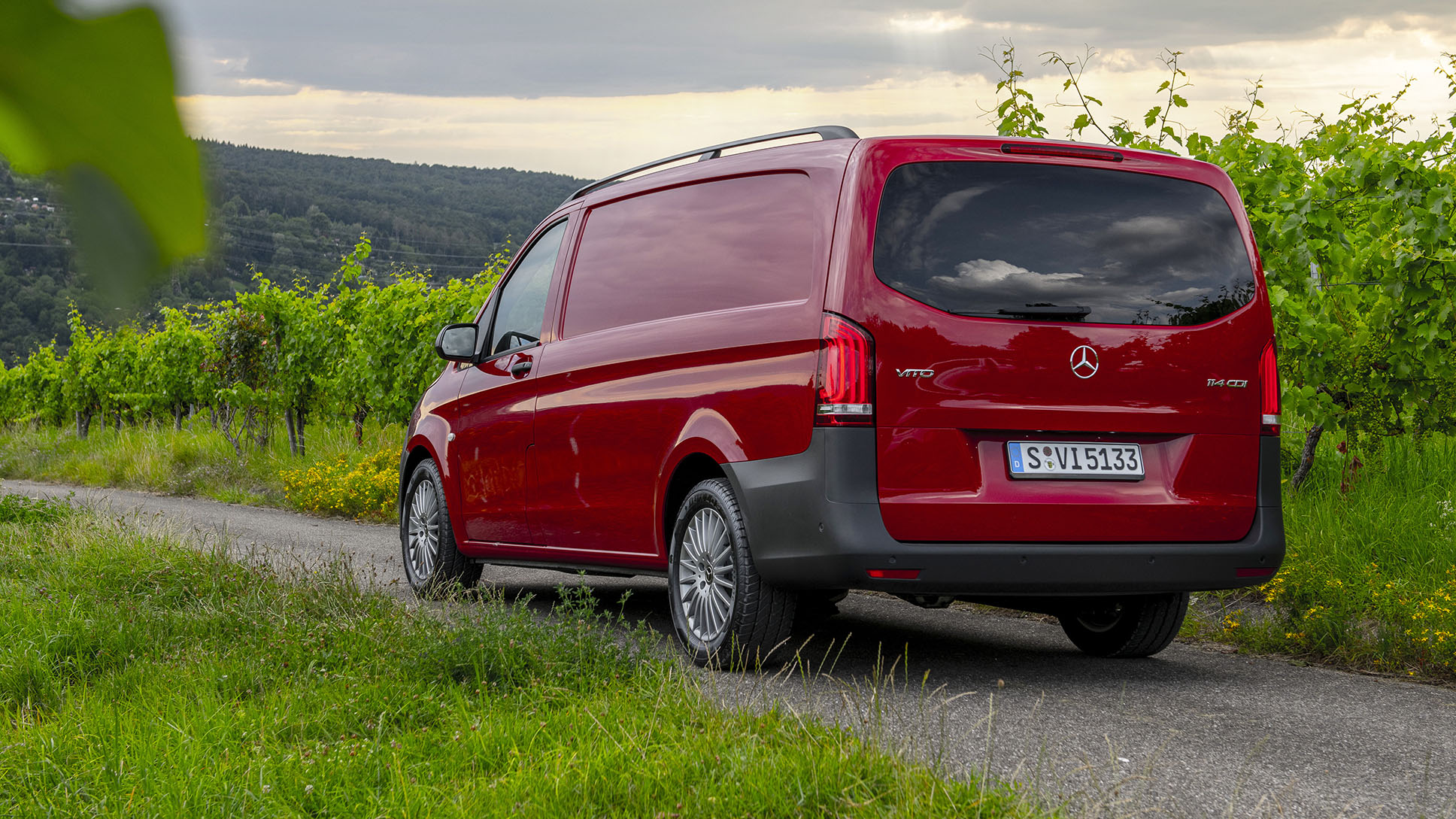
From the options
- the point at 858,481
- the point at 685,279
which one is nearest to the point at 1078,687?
the point at 858,481

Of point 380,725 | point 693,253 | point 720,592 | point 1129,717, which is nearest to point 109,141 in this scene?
point 380,725

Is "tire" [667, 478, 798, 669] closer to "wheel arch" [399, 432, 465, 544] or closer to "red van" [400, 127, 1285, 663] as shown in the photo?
"red van" [400, 127, 1285, 663]

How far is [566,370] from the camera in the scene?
5.62 meters

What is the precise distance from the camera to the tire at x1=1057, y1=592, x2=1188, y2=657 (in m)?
5.09

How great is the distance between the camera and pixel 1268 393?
15.3 ft

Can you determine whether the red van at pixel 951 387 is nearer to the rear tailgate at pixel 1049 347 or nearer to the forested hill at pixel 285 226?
the rear tailgate at pixel 1049 347

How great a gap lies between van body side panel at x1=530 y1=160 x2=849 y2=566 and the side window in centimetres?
28

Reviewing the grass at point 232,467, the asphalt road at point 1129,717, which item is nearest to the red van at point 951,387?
the asphalt road at point 1129,717

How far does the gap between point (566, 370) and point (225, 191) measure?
5266 mm

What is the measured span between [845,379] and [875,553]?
1.81ft

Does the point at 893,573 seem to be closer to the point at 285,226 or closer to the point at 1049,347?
the point at 1049,347

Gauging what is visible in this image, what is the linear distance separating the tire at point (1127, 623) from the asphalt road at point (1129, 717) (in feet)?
0.30

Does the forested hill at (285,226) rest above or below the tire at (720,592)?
above

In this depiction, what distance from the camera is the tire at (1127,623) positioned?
5.09 m
